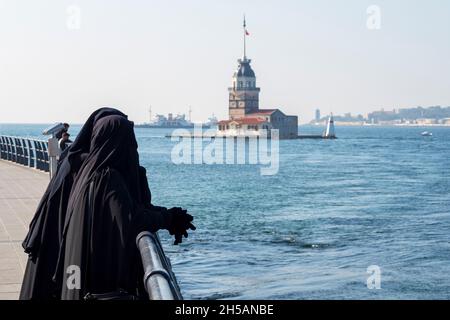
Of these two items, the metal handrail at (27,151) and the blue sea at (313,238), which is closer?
the blue sea at (313,238)

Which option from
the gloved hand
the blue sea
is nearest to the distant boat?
the blue sea

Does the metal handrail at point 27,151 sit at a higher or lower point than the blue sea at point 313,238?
higher

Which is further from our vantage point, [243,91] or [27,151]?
[243,91]

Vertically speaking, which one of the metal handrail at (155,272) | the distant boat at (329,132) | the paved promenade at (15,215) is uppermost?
the metal handrail at (155,272)

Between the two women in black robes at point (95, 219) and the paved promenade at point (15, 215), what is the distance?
3.33 m

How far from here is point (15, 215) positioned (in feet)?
45.2

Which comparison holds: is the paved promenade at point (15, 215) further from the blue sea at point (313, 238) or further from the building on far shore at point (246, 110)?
the building on far shore at point (246, 110)

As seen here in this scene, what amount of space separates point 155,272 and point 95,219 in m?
0.73

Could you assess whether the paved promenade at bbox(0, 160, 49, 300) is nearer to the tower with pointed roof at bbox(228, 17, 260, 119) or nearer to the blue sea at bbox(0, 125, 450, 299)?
the blue sea at bbox(0, 125, 450, 299)

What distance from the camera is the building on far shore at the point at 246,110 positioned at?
170875mm

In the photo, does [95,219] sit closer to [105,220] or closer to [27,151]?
[105,220]

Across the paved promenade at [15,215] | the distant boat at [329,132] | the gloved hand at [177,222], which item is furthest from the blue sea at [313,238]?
the distant boat at [329,132]

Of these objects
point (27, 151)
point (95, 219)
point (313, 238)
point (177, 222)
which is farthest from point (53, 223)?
point (313, 238)

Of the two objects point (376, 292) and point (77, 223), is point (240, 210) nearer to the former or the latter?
point (376, 292)
